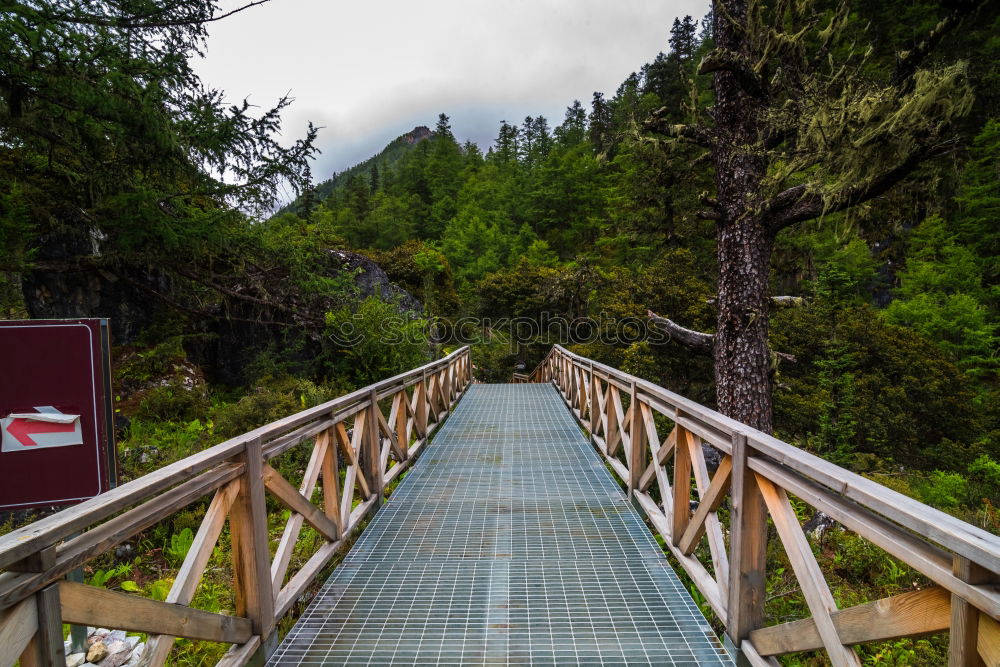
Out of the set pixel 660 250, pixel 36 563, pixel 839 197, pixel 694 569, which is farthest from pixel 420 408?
pixel 660 250

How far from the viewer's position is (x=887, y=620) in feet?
4.16

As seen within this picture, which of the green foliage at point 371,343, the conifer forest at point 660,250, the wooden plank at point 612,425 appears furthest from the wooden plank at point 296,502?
the green foliage at point 371,343

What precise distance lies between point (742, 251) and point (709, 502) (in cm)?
372

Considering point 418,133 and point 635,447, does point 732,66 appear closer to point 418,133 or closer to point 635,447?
point 635,447

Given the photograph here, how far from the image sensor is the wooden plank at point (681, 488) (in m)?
2.83

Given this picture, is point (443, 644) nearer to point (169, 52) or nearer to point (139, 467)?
point (139, 467)

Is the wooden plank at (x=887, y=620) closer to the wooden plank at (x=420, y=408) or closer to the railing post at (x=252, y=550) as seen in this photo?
the railing post at (x=252, y=550)

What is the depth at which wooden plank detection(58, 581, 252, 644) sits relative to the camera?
119 cm

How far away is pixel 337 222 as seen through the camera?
1455 inches

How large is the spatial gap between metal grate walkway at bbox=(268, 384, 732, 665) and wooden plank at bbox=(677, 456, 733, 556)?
0.25 m

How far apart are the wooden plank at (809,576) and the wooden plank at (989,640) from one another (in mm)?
407

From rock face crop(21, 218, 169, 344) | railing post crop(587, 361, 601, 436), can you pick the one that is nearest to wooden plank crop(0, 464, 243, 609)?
A: railing post crop(587, 361, 601, 436)

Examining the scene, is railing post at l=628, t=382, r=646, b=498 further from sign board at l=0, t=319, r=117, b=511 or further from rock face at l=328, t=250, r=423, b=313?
rock face at l=328, t=250, r=423, b=313

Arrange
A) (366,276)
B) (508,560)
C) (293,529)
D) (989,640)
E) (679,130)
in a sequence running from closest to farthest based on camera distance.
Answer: (989,640) < (293,529) < (508,560) < (679,130) < (366,276)
